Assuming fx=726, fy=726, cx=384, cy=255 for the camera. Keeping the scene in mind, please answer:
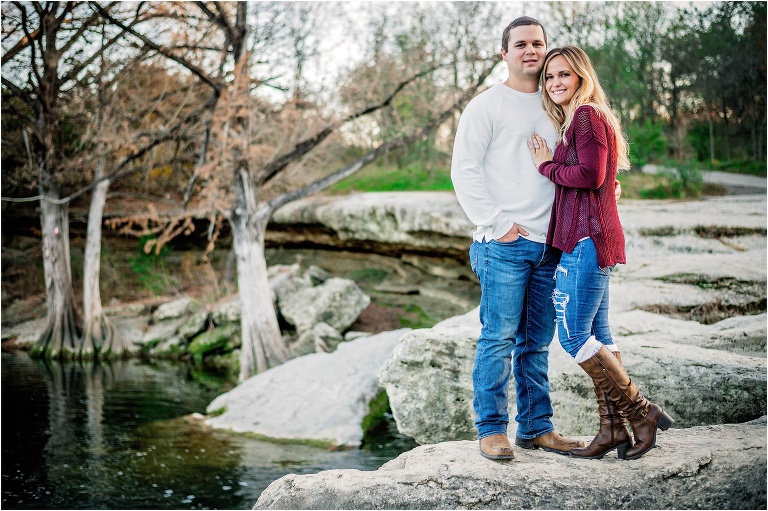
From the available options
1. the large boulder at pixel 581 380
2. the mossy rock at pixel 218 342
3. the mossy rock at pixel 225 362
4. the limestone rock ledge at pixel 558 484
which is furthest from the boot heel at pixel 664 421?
the mossy rock at pixel 218 342

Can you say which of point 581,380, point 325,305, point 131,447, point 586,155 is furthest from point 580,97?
point 325,305

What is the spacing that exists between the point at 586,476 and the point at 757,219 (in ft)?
27.9

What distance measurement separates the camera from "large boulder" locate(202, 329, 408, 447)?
863 cm

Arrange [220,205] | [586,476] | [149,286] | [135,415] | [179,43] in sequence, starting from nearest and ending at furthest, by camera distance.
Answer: [586,476] → [135,415] → [220,205] → [179,43] → [149,286]

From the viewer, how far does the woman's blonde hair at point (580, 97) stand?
3332 millimetres

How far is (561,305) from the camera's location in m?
3.32

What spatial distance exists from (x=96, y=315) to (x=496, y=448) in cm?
1431

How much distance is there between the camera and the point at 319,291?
14.4 m

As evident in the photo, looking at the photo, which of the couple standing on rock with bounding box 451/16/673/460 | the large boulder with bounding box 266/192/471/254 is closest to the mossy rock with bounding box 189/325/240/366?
the large boulder with bounding box 266/192/471/254

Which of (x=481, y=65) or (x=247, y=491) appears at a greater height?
(x=481, y=65)

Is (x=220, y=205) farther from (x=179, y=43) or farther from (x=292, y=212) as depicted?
(x=292, y=212)

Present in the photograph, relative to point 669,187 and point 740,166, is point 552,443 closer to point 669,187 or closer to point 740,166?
point 669,187

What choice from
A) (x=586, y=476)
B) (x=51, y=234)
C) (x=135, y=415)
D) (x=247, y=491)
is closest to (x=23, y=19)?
(x=51, y=234)

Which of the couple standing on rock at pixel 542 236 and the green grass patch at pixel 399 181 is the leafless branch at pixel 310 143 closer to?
the green grass patch at pixel 399 181
